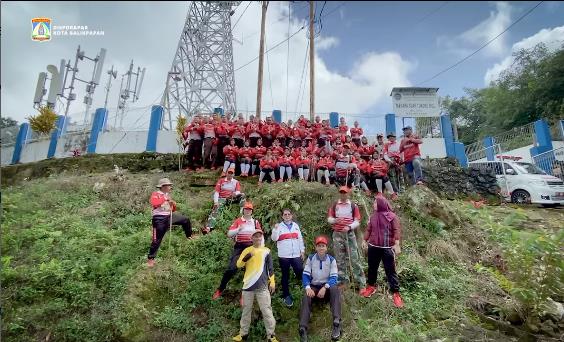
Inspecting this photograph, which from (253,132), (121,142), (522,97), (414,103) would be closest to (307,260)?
(253,132)

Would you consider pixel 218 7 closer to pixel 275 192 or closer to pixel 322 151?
pixel 322 151

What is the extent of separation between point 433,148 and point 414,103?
86.6 inches

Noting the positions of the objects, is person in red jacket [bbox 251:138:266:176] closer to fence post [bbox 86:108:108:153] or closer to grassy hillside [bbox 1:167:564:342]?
grassy hillside [bbox 1:167:564:342]

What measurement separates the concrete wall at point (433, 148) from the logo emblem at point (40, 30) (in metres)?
14.2

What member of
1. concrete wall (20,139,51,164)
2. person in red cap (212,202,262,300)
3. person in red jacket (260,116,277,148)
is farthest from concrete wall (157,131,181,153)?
person in red cap (212,202,262,300)

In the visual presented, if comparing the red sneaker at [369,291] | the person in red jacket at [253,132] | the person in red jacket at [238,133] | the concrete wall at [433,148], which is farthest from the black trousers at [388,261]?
the concrete wall at [433,148]

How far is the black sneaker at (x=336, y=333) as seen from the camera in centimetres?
555

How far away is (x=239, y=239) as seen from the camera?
22.2 feet

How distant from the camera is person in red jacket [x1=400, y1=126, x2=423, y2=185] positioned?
32.2 ft

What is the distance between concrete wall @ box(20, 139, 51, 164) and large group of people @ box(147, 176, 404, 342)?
50.8 feet

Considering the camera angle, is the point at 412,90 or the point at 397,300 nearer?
the point at 397,300

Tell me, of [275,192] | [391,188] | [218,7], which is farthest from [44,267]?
[218,7]

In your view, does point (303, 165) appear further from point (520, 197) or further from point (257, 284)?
point (520, 197)

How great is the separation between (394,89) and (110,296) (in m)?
14.2
